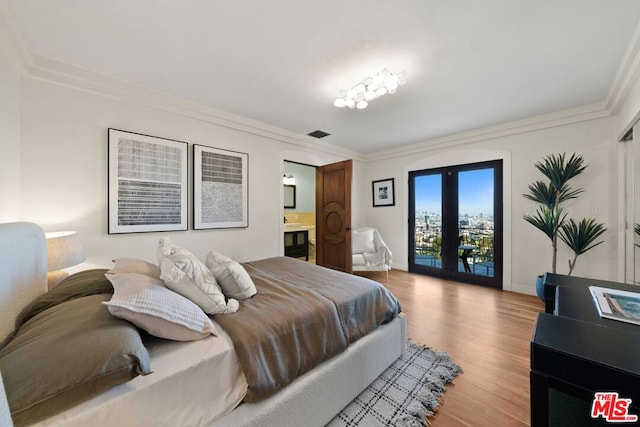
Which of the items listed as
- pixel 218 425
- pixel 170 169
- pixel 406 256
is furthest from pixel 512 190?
pixel 170 169

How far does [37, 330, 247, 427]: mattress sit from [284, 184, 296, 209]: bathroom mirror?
5.05 metres

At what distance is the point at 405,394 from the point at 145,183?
116 inches

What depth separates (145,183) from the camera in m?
2.45

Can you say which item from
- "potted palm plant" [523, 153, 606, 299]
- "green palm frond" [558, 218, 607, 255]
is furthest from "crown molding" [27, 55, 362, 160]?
"green palm frond" [558, 218, 607, 255]

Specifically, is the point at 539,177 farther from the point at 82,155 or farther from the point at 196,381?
the point at 82,155

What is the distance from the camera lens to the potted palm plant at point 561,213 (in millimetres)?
2781

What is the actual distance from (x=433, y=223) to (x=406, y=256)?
0.82m

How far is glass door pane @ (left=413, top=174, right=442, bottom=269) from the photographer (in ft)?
13.9

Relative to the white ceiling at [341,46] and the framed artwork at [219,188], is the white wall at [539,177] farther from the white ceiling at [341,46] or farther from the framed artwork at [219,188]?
the framed artwork at [219,188]

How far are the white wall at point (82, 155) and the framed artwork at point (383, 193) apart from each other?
3.30 m

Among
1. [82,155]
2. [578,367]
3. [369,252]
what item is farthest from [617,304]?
[82,155]

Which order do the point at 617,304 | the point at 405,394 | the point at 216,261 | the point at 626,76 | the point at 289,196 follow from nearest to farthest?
the point at 617,304 < the point at 405,394 < the point at 216,261 < the point at 626,76 < the point at 289,196

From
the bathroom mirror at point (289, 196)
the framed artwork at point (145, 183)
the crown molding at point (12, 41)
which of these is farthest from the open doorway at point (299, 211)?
the crown molding at point (12, 41)

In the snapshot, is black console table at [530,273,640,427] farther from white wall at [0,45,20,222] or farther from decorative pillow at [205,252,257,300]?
white wall at [0,45,20,222]
